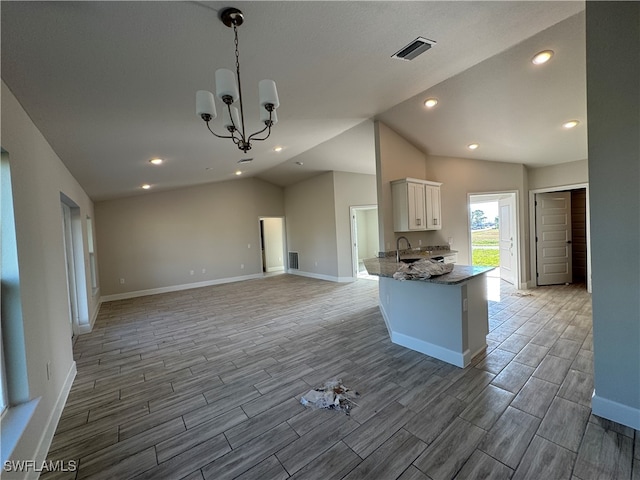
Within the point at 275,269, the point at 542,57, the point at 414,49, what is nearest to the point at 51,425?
the point at 414,49

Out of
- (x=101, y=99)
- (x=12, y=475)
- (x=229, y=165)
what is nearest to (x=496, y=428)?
(x=12, y=475)

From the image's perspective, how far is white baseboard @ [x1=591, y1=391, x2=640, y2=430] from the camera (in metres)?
1.80

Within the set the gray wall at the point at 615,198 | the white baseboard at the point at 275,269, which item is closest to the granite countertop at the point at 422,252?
the gray wall at the point at 615,198

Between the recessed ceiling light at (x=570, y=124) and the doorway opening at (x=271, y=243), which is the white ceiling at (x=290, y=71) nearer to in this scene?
the recessed ceiling light at (x=570, y=124)

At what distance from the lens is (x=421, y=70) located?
2766 mm

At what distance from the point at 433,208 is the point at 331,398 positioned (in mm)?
3845

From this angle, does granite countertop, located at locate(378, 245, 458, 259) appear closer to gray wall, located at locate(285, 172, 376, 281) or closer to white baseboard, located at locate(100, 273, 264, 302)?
gray wall, located at locate(285, 172, 376, 281)

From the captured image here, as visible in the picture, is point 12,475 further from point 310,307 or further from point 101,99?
point 310,307

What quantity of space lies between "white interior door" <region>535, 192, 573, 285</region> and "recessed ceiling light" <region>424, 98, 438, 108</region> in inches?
148

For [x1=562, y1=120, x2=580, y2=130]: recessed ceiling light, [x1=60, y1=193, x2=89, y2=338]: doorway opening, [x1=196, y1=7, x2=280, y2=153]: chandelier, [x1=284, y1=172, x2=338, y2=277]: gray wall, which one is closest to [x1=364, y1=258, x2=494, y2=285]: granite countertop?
[x1=196, y1=7, x2=280, y2=153]: chandelier

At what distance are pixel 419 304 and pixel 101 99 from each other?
3.43 m

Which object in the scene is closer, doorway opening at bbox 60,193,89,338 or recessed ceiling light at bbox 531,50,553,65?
recessed ceiling light at bbox 531,50,553,65

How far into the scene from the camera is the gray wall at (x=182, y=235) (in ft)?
21.5

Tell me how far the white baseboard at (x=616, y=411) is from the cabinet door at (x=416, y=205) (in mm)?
2877
